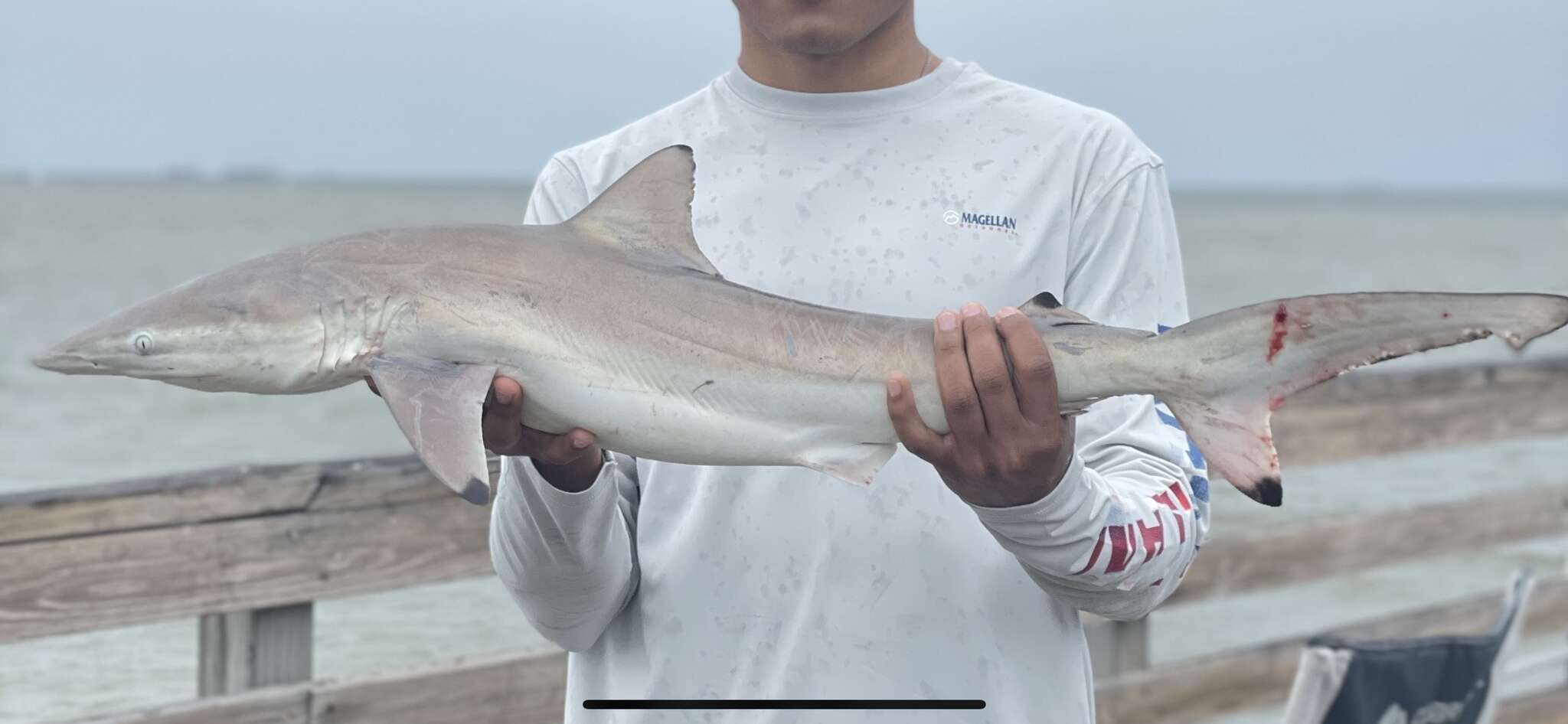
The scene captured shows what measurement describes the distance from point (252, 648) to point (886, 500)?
179 cm

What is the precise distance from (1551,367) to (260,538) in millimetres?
4713

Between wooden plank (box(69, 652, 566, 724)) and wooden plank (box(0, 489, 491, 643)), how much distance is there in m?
0.20

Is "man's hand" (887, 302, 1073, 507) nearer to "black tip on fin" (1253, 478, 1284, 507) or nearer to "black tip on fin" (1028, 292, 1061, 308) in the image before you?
"black tip on fin" (1028, 292, 1061, 308)

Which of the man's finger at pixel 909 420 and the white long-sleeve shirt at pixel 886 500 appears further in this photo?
the white long-sleeve shirt at pixel 886 500

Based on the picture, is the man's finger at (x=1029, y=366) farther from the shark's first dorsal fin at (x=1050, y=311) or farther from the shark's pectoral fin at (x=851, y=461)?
the shark's pectoral fin at (x=851, y=461)

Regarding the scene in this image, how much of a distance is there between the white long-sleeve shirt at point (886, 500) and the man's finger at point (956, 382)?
30cm

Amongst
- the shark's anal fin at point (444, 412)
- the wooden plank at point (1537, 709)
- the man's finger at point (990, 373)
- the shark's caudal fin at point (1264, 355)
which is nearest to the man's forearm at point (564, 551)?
the shark's anal fin at point (444, 412)

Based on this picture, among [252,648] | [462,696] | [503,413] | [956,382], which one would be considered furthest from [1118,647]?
[503,413]

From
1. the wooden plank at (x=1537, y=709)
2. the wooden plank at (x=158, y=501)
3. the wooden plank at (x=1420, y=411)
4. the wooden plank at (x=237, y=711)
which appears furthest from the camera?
the wooden plank at (x=1537, y=709)

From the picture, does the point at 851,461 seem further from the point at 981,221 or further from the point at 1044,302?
the point at 981,221

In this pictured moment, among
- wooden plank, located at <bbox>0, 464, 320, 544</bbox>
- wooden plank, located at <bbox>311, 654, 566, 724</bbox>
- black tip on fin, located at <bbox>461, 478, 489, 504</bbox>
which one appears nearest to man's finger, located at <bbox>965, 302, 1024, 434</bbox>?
black tip on fin, located at <bbox>461, 478, 489, 504</bbox>

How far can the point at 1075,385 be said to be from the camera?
74.4 inches

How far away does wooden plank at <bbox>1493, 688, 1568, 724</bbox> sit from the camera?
522 cm

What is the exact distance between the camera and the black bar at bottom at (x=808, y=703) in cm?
217
